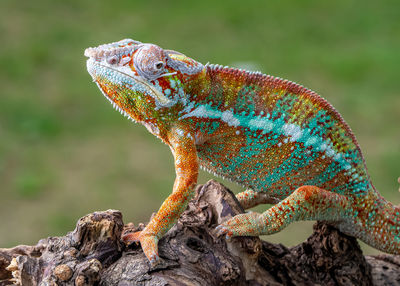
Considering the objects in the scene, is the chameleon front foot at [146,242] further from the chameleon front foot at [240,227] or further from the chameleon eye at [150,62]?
the chameleon eye at [150,62]

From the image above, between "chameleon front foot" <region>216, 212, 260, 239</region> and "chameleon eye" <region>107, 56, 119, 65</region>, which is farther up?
"chameleon eye" <region>107, 56, 119, 65</region>

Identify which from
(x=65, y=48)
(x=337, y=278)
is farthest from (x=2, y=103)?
(x=337, y=278)

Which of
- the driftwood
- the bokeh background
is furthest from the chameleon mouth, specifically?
the bokeh background

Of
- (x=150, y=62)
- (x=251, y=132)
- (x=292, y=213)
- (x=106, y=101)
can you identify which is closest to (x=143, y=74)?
(x=150, y=62)

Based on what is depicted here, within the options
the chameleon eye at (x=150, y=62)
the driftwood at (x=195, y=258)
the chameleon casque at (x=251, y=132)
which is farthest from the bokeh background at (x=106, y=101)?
the chameleon eye at (x=150, y=62)

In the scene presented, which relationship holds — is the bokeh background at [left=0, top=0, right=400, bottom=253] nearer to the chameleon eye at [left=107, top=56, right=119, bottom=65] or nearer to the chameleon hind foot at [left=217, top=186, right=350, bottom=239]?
the chameleon hind foot at [left=217, top=186, right=350, bottom=239]

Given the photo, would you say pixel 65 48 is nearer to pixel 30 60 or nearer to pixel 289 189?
pixel 30 60
